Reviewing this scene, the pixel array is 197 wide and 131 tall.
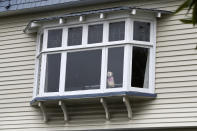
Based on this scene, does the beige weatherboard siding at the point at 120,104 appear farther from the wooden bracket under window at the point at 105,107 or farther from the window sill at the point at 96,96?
the window sill at the point at 96,96

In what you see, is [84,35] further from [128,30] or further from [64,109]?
[64,109]

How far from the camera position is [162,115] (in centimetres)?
1027

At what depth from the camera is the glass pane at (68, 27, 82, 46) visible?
1154 cm

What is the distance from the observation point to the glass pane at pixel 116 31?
36.0 ft

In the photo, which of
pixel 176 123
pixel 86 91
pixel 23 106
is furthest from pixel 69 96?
pixel 176 123

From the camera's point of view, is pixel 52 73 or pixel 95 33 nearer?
pixel 95 33

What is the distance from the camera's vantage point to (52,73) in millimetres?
11742

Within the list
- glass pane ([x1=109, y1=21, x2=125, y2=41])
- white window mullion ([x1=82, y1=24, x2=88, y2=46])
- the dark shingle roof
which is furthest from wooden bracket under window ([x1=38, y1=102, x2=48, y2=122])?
the dark shingle roof

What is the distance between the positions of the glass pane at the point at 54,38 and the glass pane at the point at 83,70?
547 mm

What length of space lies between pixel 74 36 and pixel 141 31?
1.88m

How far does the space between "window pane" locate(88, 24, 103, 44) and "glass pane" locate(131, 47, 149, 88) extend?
3.38 feet

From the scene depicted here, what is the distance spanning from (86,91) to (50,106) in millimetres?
1414

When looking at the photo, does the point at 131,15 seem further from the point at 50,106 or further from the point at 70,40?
the point at 50,106

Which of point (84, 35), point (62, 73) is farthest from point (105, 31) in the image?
point (62, 73)
